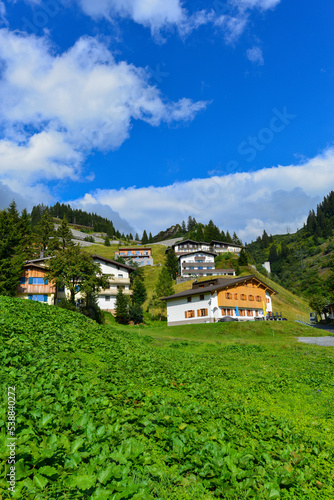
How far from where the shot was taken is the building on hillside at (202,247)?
12700 cm

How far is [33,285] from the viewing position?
48844 mm

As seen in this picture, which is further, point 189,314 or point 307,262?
point 307,262

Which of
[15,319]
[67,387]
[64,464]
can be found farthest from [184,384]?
[15,319]

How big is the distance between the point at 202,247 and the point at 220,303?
81.1m

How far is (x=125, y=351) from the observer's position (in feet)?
48.1

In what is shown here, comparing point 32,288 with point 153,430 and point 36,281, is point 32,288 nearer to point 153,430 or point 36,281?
point 36,281

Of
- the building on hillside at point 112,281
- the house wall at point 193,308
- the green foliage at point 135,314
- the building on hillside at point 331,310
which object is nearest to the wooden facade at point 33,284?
the building on hillside at point 112,281

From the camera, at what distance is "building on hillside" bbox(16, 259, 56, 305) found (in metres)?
48.3

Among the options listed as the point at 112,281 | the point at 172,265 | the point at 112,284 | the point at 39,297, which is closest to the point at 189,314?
the point at 112,284

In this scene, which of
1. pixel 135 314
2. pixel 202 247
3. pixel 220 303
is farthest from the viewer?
pixel 202 247

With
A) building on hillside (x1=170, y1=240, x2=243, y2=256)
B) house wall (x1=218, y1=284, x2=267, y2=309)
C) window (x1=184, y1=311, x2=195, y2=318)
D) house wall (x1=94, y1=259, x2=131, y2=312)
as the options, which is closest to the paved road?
house wall (x1=218, y1=284, x2=267, y2=309)

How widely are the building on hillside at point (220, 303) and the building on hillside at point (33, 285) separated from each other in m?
21.6

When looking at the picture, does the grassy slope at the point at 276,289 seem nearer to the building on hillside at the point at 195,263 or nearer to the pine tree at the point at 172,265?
the pine tree at the point at 172,265

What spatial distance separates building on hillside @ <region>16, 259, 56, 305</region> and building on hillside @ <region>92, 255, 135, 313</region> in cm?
1145
